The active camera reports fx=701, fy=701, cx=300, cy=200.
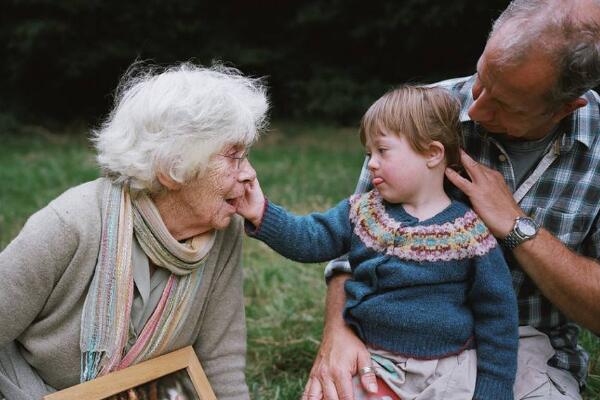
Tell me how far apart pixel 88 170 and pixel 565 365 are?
19.6 ft

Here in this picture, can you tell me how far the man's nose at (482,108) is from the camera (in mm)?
2287

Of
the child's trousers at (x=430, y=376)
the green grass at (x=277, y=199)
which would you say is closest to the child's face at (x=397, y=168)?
the child's trousers at (x=430, y=376)

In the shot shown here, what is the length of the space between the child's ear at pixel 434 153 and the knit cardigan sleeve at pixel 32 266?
107cm

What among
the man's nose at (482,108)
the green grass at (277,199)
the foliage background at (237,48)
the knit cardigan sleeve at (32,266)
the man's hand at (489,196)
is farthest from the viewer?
the foliage background at (237,48)

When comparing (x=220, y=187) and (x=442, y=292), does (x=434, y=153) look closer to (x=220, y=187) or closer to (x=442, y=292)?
(x=442, y=292)

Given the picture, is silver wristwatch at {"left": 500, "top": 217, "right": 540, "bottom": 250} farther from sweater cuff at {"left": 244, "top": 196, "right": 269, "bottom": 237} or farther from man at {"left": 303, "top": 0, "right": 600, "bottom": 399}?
sweater cuff at {"left": 244, "top": 196, "right": 269, "bottom": 237}

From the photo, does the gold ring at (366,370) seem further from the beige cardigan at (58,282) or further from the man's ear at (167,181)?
the man's ear at (167,181)

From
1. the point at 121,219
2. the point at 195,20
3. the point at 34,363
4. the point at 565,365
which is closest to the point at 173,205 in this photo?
the point at 121,219

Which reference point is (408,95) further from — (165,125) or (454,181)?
(165,125)

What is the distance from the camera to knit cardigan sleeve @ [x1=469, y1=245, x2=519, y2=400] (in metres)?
2.05

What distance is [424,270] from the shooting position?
6.79 feet

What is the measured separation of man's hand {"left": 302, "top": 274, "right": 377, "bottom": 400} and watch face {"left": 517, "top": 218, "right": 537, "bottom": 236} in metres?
0.61

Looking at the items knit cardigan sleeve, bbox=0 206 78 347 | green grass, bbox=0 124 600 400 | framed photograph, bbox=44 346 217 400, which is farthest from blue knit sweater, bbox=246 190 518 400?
green grass, bbox=0 124 600 400

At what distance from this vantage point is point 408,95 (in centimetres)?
215
